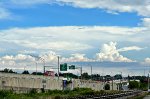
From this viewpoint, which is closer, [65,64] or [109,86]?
[65,64]

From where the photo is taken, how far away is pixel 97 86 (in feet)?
509

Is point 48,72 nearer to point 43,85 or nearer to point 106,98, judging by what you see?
point 43,85

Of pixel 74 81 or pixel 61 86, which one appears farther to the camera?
pixel 74 81

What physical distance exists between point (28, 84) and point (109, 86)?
98965 mm

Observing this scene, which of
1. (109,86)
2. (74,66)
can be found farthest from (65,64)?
(109,86)

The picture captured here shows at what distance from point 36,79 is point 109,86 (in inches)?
3643

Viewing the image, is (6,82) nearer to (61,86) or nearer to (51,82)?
(51,82)

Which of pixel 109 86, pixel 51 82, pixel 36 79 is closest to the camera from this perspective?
pixel 36 79

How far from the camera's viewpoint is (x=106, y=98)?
57469 millimetres

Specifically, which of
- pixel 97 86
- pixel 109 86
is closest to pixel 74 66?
pixel 97 86

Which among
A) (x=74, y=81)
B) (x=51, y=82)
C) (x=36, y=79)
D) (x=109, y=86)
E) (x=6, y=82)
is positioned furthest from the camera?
(x=109, y=86)

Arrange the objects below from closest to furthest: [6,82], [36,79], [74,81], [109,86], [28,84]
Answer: [6,82] < [28,84] < [36,79] < [74,81] < [109,86]

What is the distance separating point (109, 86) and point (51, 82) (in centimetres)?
8209

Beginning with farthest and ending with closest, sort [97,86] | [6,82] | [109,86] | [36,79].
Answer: [109,86]
[97,86]
[36,79]
[6,82]
